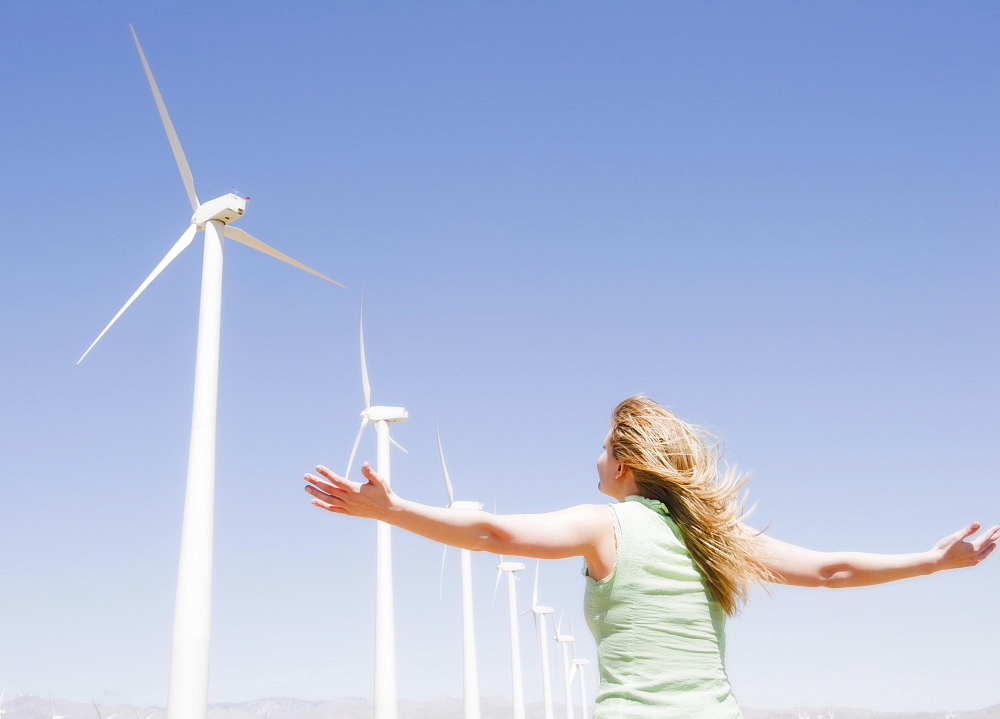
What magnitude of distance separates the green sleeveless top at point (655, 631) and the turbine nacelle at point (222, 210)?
23595 mm

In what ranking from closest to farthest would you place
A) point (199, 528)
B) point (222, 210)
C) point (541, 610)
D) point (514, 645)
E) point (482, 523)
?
1. point (482, 523)
2. point (199, 528)
3. point (222, 210)
4. point (514, 645)
5. point (541, 610)

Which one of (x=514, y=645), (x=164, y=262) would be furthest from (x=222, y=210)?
(x=514, y=645)

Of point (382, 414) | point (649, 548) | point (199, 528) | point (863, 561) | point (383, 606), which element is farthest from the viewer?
point (382, 414)

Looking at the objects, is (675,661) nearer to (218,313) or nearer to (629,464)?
(629,464)

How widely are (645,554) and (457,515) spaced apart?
2.68 feet

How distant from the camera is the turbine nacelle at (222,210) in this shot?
84.5 ft

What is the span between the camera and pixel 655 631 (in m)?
3.83

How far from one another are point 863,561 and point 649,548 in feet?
4.99

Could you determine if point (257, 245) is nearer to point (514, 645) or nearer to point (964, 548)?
point (964, 548)

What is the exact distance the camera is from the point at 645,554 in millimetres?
3947

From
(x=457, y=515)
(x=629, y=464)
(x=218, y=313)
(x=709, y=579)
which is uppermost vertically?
(x=218, y=313)

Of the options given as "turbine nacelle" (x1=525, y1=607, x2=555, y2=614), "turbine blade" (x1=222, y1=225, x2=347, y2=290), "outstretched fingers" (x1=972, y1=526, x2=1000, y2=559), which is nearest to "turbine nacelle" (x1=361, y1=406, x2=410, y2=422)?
"turbine blade" (x1=222, y1=225, x2=347, y2=290)

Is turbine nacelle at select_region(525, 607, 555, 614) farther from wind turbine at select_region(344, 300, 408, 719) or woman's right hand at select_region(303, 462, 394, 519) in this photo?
woman's right hand at select_region(303, 462, 394, 519)

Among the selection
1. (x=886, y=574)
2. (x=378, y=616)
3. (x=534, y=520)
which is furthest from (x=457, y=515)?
(x=378, y=616)
